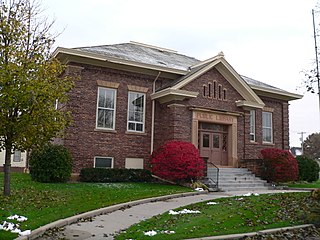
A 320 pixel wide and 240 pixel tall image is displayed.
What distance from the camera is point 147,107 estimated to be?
21.4m

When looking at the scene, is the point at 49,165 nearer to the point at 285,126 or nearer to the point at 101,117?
the point at 101,117

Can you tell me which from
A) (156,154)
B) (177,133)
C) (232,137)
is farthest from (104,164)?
(232,137)

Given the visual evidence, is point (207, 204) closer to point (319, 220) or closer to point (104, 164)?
point (319, 220)

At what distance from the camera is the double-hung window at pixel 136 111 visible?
68.8 ft

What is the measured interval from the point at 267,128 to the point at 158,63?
9770 millimetres

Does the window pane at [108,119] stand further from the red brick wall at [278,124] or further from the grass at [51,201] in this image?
the red brick wall at [278,124]

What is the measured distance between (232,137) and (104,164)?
25.7ft

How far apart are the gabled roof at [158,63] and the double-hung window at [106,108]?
149cm

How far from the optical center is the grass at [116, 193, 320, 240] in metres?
8.01

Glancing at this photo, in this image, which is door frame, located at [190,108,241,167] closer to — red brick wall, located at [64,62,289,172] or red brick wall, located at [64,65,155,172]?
red brick wall, located at [64,62,289,172]

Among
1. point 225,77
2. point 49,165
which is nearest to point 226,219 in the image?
point 49,165

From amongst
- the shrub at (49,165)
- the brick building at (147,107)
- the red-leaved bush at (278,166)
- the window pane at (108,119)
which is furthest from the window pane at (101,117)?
the red-leaved bush at (278,166)

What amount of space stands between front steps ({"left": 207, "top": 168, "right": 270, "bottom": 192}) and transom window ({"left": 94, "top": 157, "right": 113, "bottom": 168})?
5.18 metres

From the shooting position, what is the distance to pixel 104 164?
1995 cm
